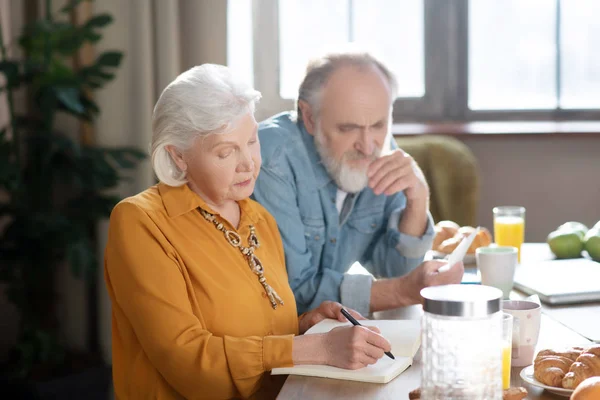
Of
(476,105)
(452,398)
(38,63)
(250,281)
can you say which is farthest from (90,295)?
(452,398)

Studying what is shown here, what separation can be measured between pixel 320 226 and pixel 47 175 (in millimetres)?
1522

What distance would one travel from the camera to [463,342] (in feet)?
3.12

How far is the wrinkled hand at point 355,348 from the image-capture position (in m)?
1.24

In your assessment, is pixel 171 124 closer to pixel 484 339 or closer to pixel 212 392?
pixel 212 392

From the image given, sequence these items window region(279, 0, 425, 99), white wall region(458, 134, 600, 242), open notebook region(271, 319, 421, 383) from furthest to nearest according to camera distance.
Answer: window region(279, 0, 425, 99), white wall region(458, 134, 600, 242), open notebook region(271, 319, 421, 383)

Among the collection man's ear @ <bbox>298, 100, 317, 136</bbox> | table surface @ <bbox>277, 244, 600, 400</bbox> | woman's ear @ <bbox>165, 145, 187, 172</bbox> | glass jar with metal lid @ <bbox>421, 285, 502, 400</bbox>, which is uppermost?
man's ear @ <bbox>298, 100, 317, 136</bbox>

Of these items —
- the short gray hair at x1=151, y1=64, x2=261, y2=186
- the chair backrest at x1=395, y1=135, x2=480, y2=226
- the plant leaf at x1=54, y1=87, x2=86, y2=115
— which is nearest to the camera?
the short gray hair at x1=151, y1=64, x2=261, y2=186

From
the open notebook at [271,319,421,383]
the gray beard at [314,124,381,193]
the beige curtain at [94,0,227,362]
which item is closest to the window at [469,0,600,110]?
the beige curtain at [94,0,227,362]

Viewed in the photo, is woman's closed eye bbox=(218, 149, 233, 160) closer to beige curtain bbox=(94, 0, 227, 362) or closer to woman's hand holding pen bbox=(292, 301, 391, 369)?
woman's hand holding pen bbox=(292, 301, 391, 369)

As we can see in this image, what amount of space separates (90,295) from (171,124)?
2.12m

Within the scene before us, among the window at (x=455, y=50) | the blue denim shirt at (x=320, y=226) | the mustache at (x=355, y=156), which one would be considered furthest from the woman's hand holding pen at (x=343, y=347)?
the window at (x=455, y=50)

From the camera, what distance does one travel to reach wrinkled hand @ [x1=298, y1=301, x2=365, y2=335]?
1509 mm

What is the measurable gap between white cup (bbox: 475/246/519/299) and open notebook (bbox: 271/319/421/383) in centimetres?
32

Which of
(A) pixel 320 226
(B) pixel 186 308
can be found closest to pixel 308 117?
(A) pixel 320 226
